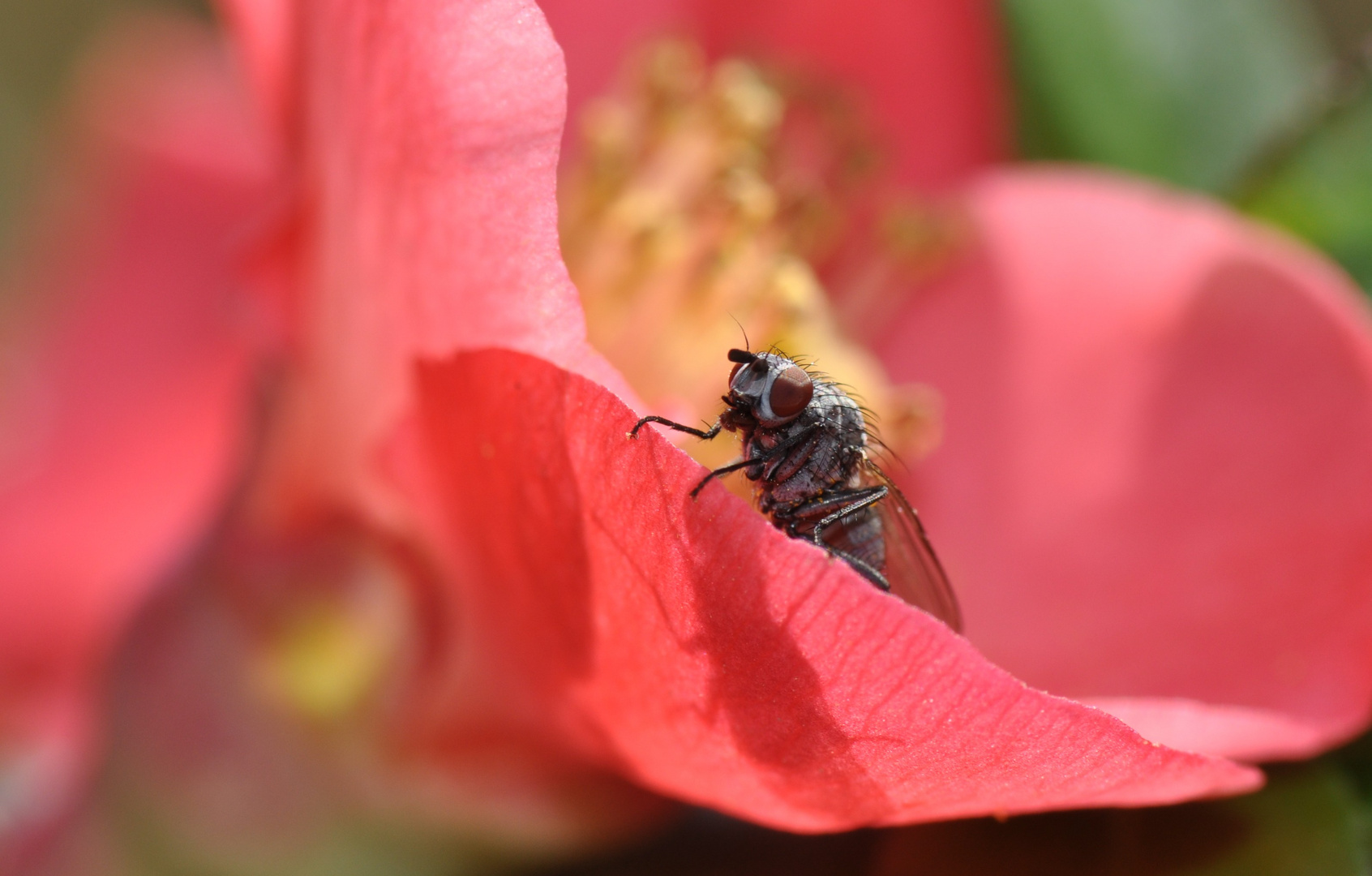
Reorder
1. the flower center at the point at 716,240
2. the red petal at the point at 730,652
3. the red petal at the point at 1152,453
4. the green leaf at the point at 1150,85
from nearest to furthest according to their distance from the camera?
the red petal at the point at 730,652
the red petal at the point at 1152,453
the flower center at the point at 716,240
the green leaf at the point at 1150,85

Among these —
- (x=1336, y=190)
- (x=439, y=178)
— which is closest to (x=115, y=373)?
(x=439, y=178)

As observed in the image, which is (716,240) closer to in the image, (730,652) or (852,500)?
(852,500)

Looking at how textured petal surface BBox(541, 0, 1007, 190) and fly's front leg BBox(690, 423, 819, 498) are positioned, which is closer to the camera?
fly's front leg BBox(690, 423, 819, 498)

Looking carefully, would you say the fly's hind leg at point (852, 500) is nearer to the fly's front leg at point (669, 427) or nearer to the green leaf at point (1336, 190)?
the fly's front leg at point (669, 427)

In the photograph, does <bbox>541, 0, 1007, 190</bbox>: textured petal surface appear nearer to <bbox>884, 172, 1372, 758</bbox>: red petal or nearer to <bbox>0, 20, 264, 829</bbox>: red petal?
<bbox>884, 172, 1372, 758</bbox>: red petal

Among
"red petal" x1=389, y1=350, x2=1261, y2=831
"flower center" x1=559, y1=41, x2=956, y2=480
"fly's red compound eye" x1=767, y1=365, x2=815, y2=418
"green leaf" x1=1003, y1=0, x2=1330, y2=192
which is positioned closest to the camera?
"red petal" x1=389, y1=350, x2=1261, y2=831

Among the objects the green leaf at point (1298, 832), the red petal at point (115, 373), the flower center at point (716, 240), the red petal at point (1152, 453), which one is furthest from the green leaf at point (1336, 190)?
the red petal at point (115, 373)

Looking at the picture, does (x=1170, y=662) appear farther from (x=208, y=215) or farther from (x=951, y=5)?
(x=208, y=215)

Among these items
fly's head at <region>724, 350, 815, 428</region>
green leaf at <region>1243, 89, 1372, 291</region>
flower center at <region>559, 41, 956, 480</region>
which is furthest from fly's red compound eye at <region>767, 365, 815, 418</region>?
green leaf at <region>1243, 89, 1372, 291</region>

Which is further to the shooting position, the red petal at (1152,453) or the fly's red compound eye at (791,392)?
the red petal at (1152,453)
